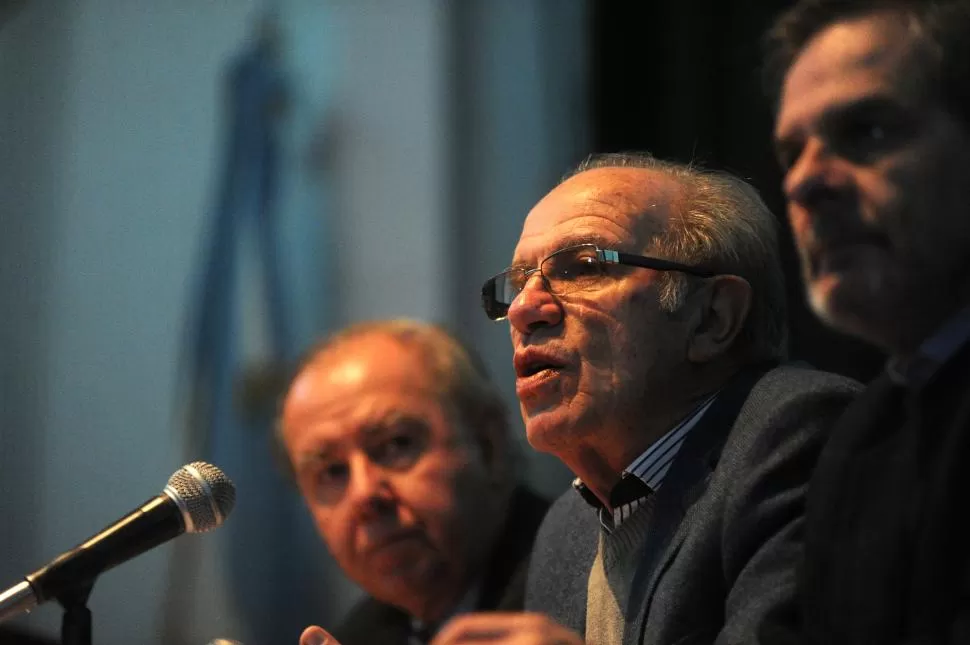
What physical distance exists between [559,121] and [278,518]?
5.30ft

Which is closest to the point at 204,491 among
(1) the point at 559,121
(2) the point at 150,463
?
(2) the point at 150,463

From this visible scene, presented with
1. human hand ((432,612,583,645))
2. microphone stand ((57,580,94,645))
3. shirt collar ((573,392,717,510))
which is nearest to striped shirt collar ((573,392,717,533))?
shirt collar ((573,392,717,510))

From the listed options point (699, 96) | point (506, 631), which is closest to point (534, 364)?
point (506, 631)

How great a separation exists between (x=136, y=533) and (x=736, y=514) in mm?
962

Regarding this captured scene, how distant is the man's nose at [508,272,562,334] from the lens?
2.12 metres

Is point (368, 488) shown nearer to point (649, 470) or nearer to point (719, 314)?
point (649, 470)

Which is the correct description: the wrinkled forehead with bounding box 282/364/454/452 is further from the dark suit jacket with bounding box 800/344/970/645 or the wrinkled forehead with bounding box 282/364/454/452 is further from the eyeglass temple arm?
the dark suit jacket with bounding box 800/344/970/645

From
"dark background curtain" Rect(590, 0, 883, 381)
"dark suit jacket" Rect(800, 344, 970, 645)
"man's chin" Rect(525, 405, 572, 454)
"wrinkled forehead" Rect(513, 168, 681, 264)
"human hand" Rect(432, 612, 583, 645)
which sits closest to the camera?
"dark suit jacket" Rect(800, 344, 970, 645)

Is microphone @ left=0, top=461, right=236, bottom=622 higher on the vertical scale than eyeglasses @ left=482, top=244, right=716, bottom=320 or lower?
lower

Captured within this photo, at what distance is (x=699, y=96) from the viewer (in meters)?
3.26

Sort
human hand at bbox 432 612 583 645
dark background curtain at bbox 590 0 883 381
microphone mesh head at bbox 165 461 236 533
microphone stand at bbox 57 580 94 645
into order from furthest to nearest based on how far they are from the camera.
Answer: dark background curtain at bbox 590 0 883 381 → microphone mesh head at bbox 165 461 236 533 → microphone stand at bbox 57 580 94 645 → human hand at bbox 432 612 583 645

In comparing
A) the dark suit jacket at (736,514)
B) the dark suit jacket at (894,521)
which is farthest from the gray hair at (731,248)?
the dark suit jacket at (894,521)

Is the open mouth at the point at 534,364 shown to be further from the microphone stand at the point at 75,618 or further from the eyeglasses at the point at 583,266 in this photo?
the microphone stand at the point at 75,618

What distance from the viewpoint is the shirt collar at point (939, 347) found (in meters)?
1.33
